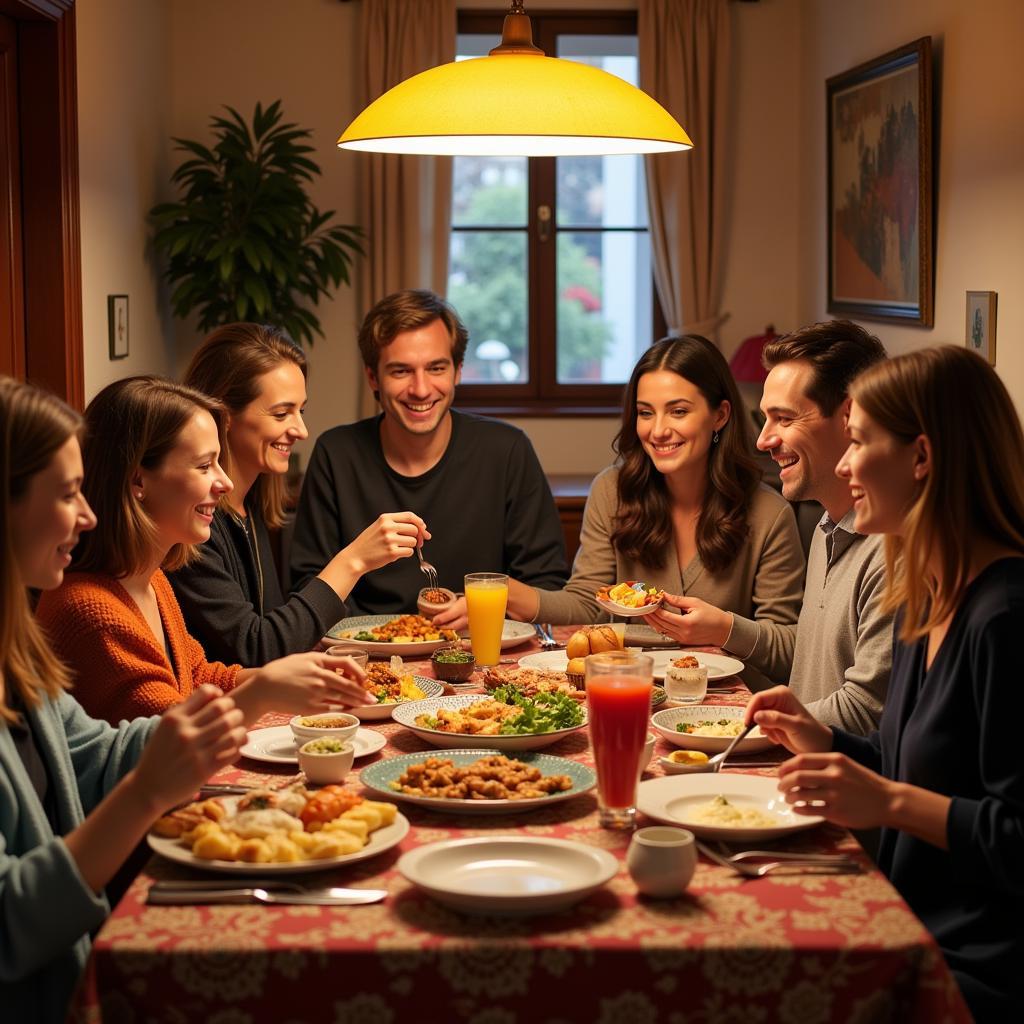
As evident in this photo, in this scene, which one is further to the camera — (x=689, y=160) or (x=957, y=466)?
(x=689, y=160)

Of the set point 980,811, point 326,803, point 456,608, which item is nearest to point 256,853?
point 326,803

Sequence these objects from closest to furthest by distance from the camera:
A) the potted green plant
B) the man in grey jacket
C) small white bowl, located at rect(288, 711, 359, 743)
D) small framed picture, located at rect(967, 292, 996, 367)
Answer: small white bowl, located at rect(288, 711, 359, 743) < the man in grey jacket < small framed picture, located at rect(967, 292, 996, 367) < the potted green plant

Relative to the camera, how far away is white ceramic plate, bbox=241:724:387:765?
1.85 meters

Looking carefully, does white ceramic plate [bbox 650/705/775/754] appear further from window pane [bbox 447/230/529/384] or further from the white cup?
window pane [bbox 447/230/529/384]

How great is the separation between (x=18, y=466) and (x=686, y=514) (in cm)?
177

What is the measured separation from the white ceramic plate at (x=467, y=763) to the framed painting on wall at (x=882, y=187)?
2687 mm

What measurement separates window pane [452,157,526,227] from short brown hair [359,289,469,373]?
2.56 meters

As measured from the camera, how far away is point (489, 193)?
5.82 metres

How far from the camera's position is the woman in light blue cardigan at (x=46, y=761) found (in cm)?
137

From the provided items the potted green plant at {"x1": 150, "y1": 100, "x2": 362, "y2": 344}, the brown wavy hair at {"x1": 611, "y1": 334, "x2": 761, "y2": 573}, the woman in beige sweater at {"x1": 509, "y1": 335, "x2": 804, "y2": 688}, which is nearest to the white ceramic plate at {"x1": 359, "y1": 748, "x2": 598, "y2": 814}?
the woman in beige sweater at {"x1": 509, "y1": 335, "x2": 804, "y2": 688}

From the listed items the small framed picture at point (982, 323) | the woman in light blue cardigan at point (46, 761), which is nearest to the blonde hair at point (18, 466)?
the woman in light blue cardigan at point (46, 761)

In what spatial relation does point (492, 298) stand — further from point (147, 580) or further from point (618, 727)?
point (618, 727)

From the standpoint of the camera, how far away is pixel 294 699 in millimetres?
1851

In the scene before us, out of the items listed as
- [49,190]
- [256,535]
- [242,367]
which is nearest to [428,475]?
[256,535]
